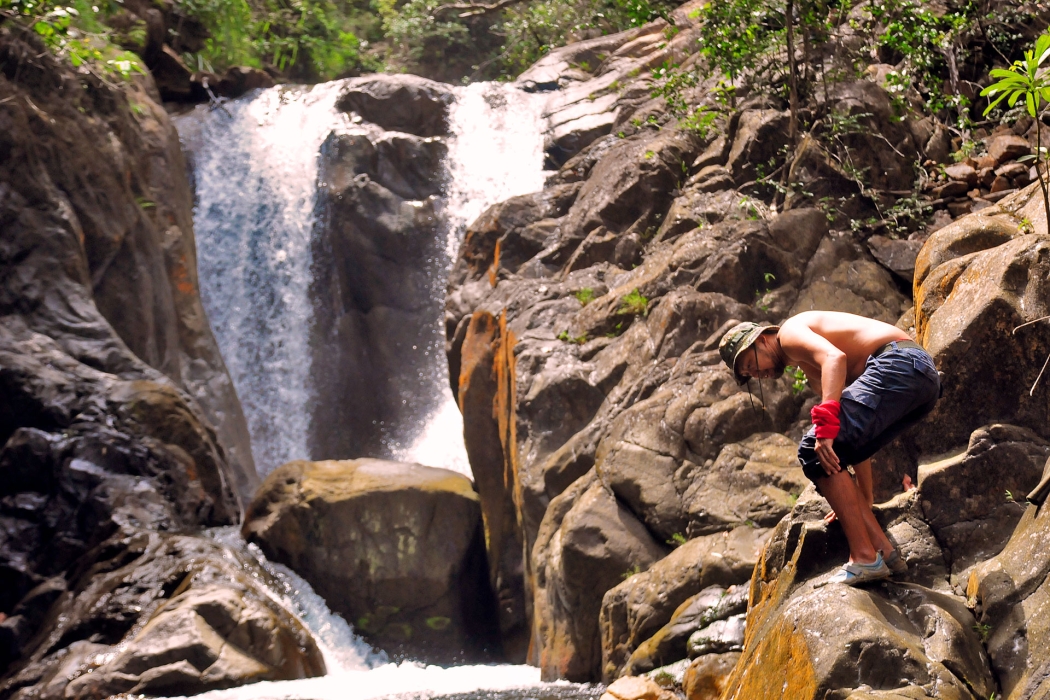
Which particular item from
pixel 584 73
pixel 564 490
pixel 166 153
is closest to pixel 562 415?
pixel 564 490

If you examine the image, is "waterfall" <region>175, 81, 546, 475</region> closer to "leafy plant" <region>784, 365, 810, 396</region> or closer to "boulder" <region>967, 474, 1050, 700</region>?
"leafy plant" <region>784, 365, 810, 396</region>

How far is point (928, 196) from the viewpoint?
8273mm

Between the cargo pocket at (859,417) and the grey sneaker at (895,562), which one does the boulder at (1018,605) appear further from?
the cargo pocket at (859,417)

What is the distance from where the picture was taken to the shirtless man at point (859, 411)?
3.80 metres

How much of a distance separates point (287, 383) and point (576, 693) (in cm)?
981

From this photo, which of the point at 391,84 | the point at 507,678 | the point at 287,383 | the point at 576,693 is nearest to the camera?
the point at 576,693

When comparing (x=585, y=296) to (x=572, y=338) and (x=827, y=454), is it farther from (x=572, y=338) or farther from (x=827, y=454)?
(x=827, y=454)

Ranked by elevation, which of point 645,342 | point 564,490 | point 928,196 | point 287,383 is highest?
point 928,196

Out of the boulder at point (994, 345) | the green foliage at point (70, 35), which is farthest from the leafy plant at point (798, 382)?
the green foliage at point (70, 35)

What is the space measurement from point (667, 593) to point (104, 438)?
6.43 m

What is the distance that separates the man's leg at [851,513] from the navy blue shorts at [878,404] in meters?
0.06

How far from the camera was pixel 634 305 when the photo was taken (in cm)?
845

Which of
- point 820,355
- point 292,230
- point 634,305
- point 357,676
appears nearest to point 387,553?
point 357,676

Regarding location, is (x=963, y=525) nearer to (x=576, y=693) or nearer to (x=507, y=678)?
(x=576, y=693)
